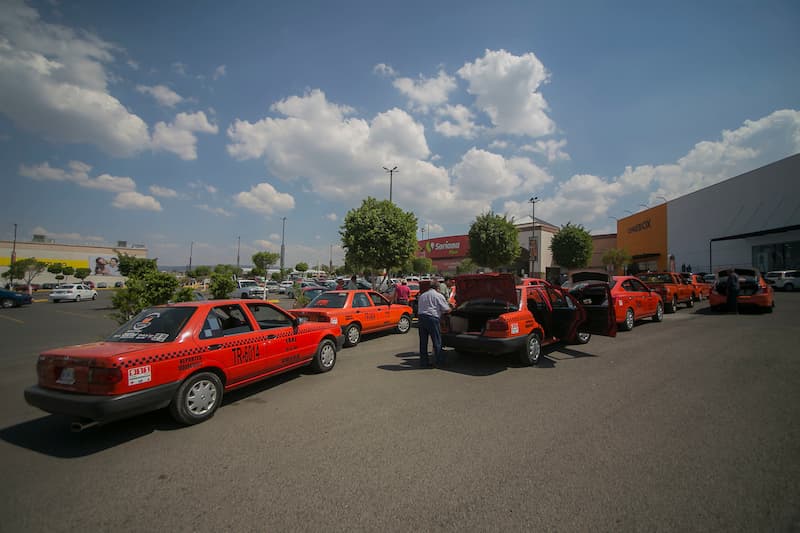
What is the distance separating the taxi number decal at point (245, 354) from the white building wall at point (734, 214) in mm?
40512

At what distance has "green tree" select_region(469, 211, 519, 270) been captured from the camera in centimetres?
3406

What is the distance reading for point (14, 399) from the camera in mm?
5344

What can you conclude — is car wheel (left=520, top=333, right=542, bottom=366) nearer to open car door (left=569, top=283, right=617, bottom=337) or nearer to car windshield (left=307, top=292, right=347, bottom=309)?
open car door (left=569, top=283, right=617, bottom=337)

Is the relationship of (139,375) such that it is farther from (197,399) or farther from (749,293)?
(749,293)

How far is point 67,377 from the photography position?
3756mm

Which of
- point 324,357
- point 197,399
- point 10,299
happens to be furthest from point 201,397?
point 10,299

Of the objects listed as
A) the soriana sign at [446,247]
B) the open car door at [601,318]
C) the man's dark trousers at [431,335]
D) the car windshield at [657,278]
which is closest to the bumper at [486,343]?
the man's dark trousers at [431,335]

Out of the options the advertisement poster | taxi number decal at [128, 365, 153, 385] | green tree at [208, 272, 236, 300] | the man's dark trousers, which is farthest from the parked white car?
the advertisement poster

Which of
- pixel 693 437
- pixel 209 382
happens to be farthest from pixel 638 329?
pixel 209 382

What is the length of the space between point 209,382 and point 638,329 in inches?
443

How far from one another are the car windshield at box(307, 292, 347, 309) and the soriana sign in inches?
1965

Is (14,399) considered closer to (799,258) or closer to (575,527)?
(575,527)

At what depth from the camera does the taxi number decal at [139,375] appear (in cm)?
372

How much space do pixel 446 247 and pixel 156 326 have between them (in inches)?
2301
